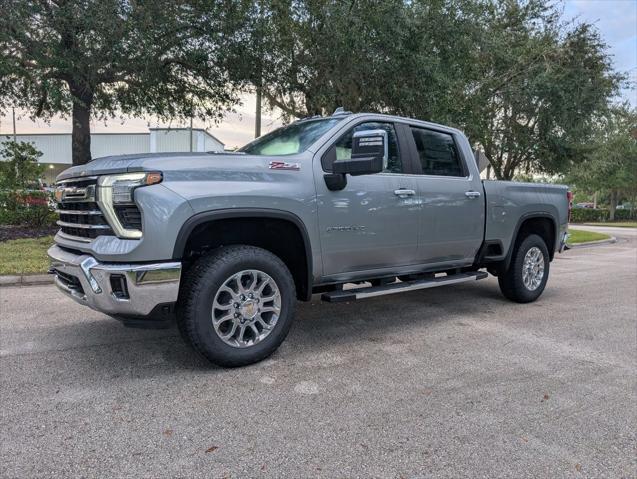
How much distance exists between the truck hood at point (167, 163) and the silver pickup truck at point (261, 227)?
0.01 meters

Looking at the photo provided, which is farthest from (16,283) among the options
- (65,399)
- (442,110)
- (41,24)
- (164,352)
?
(442,110)

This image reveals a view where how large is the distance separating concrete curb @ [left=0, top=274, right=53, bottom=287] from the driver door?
488 centimetres

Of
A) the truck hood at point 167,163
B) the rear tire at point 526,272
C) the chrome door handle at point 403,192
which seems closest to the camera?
the truck hood at point 167,163

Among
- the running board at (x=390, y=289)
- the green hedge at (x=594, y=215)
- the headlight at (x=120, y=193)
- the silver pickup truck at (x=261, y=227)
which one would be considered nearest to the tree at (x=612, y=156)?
the green hedge at (x=594, y=215)

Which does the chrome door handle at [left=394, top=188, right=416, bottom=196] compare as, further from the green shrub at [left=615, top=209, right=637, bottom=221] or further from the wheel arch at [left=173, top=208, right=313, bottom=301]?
the green shrub at [left=615, top=209, right=637, bottom=221]

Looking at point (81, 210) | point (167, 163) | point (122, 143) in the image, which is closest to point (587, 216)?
point (122, 143)

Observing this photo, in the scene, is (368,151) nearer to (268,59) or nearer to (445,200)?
(445,200)

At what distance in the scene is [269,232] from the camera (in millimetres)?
4164

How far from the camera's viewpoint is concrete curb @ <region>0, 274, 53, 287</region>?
6940 millimetres

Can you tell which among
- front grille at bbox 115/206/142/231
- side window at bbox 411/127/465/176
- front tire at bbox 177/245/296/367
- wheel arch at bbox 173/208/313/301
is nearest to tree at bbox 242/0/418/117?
side window at bbox 411/127/465/176

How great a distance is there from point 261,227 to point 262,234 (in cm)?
9

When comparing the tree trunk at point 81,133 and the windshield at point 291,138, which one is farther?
the tree trunk at point 81,133

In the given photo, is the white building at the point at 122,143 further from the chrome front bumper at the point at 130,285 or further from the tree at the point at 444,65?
the chrome front bumper at the point at 130,285

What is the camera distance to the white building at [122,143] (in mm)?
43438
